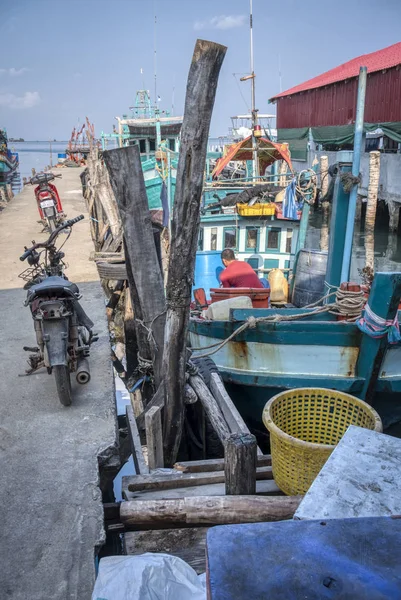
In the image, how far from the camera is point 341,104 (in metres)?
25.3

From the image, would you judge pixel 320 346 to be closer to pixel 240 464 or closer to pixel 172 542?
pixel 240 464

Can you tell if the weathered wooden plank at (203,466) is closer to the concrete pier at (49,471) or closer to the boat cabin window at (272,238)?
the concrete pier at (49,471)

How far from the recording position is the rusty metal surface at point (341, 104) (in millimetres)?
20844

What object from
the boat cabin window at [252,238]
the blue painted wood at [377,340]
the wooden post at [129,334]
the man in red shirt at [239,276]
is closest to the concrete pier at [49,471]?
the man in red shirt at [239,276]

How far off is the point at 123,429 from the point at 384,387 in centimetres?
323

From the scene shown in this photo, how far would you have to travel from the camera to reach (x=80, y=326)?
5383 millimetres

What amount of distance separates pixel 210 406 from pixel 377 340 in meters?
2.23

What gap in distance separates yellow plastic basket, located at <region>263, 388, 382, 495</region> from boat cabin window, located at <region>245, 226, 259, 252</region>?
5.83 m

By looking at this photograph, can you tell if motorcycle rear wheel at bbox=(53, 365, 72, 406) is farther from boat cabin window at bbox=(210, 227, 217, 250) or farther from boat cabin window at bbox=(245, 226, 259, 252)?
boat cabin window at bbox=(245, 226, 259, 252)

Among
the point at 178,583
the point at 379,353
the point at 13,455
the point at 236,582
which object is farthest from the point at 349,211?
the point at 236,582

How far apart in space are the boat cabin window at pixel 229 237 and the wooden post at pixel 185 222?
18.0 feet

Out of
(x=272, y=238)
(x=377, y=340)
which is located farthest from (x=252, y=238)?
(x=377, y=340)

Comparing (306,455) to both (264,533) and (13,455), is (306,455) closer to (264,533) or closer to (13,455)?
(264,533)

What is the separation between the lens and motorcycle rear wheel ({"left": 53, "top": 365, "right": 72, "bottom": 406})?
442 centimetres
